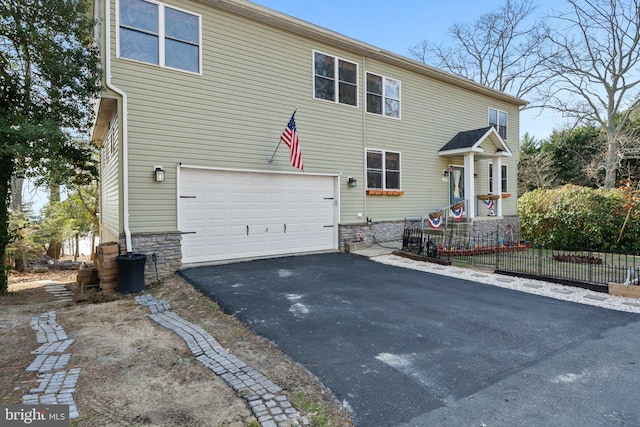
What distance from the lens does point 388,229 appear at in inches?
454

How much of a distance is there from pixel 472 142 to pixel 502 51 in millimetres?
16635

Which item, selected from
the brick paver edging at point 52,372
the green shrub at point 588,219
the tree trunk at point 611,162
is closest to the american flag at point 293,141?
the brick paver edging at point 52,372

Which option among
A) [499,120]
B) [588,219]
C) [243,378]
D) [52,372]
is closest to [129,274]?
[52,372]

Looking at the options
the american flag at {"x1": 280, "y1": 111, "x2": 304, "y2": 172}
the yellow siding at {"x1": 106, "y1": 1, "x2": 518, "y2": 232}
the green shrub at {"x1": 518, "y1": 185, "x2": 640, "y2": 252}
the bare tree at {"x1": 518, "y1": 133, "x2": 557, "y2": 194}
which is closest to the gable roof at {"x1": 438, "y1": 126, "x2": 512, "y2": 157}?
the yellow siding at {"x1": 106, "y1": 1, "x2": 518, "y2": 232}

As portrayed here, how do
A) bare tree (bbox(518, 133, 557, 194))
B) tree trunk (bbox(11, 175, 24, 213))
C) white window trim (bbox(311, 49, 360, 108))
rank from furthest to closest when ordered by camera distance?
1. bare tree (bbox(518, 133, 557, 194))
2. tree trunk (bbox(11, 175, 24, 213))
3. white window trim (bbox(311, 49, 360, 108))

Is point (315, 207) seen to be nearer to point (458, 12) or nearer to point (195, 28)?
point (195, 28)

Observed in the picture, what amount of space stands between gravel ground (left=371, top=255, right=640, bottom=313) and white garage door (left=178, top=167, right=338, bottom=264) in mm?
2170

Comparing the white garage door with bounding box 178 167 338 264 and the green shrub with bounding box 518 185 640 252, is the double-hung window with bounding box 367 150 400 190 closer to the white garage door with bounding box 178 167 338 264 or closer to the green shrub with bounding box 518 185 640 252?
the white garage door with bounding box 178 167 338 264

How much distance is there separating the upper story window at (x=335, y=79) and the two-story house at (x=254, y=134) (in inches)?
1.3

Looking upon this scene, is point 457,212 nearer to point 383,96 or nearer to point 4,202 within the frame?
point 383,96

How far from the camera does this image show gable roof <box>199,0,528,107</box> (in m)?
8.38

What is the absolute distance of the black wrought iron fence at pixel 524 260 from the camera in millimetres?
7102

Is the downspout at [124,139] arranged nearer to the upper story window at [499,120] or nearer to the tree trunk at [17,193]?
the tree trunk at [17,193]

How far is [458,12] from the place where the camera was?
22.8 meters
